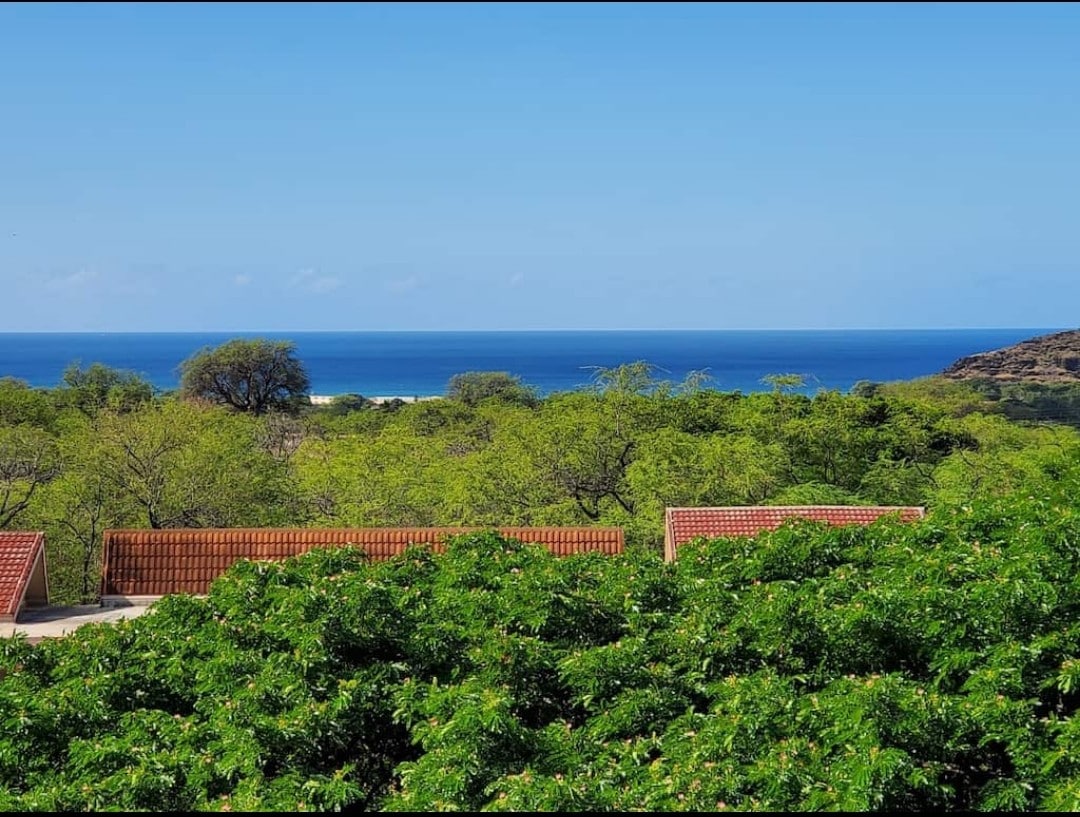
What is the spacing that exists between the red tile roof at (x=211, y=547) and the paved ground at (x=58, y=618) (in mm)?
459

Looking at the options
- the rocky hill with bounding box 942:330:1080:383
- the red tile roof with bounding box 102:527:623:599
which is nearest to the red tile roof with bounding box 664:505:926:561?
the red tile roof with bounding box 102:527:623:599

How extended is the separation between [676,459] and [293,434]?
26932 mm

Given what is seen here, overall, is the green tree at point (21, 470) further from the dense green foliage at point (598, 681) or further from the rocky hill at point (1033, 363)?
the rocky hill at point (1033, 363)

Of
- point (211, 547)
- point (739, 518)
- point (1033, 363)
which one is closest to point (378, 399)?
point (1033, 363)

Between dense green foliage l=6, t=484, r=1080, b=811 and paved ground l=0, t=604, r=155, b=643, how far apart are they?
7.40 m

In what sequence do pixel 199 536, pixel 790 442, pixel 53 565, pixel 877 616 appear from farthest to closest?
pixel 790 442 → pixel 53 565 → pixel 199 536 → pixel 877 616

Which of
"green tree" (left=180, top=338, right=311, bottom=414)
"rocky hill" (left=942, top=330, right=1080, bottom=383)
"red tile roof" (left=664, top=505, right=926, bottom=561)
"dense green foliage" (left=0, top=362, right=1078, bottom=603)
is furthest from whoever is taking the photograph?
"rocky hill" (left=942, top=330, right=1080, bottom=383)

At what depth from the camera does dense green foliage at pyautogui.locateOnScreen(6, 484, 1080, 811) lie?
8.27 m

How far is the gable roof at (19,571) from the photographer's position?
18.7 meters

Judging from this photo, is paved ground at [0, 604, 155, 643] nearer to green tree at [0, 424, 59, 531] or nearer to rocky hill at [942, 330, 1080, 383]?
green tree at [0, 424, 59, 531]

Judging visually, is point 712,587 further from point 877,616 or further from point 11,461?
point 11,461

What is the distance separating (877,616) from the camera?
1015cm

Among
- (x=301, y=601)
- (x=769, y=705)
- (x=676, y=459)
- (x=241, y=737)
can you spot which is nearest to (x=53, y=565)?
(x=676, y=459)

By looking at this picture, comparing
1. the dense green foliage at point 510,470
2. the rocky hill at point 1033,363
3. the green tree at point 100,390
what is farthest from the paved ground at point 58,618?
the rocky hill at point 1033,363
